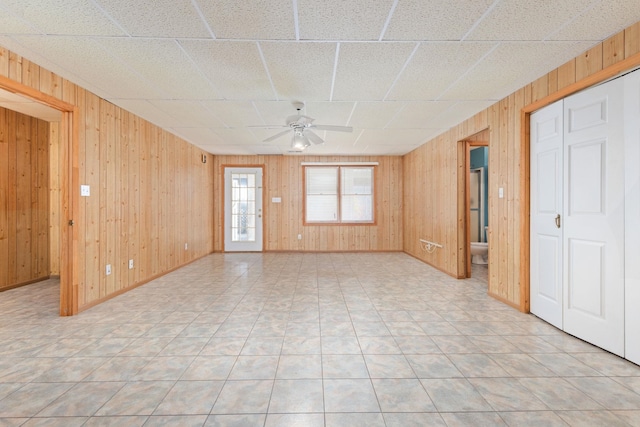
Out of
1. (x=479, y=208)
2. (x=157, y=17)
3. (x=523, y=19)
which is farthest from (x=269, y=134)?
(x=479, y=208)

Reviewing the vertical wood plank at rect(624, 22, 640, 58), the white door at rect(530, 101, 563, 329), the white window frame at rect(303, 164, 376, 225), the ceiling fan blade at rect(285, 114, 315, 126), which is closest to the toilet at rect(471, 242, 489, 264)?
the white window frame at rect(303, 164, 376, 225)

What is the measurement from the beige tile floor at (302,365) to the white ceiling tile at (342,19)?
8.06 ft

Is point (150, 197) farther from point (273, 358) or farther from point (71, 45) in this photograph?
point (273, 358)

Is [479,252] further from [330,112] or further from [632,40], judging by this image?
[632,40]

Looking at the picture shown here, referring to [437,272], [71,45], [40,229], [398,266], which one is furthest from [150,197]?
[437,272]

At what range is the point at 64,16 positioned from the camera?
2.01m

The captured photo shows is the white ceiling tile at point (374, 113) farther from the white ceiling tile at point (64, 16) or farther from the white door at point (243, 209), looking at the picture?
the white door at point (243, 209)

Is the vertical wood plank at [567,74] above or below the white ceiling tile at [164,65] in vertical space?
below

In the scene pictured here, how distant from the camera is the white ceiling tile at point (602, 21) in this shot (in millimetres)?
1898

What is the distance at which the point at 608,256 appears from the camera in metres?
2.32

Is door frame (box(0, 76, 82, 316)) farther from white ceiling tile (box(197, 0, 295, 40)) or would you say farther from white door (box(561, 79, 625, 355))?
white door (box(561, 79, 625, 355))

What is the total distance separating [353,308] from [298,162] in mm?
4848

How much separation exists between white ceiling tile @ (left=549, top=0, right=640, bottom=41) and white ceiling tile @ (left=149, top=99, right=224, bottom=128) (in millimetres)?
3726

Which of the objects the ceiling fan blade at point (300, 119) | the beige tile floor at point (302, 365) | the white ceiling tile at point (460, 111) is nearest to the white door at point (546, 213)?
the beige tile floor at point (302, 365)
